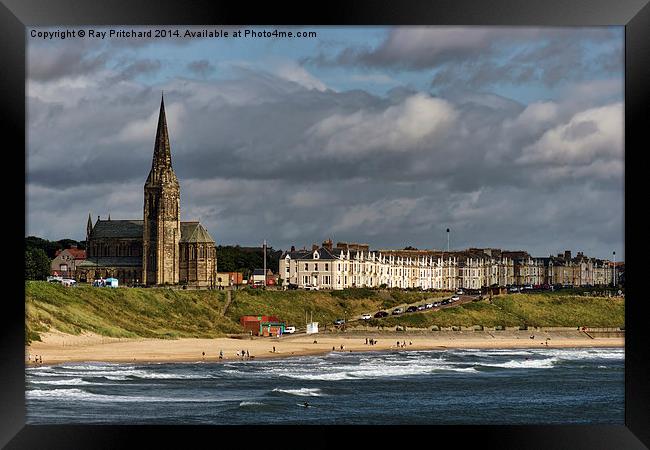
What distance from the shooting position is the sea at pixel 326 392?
19.5 metres

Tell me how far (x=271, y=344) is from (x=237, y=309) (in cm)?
887

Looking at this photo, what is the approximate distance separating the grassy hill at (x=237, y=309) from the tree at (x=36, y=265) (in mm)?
6523

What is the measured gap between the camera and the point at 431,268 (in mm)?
66125

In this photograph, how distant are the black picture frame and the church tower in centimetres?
4773

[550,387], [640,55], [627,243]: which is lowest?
[550,387]

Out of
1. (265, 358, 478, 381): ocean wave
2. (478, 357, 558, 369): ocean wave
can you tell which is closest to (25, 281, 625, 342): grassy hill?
(265, 358, 478, 381): ocean wave

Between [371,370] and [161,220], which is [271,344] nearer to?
[371,370]

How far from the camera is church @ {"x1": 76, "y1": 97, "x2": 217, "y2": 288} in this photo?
2318 inches

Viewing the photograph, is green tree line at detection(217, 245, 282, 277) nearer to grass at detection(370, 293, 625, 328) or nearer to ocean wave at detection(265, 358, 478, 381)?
grass at detection(370, 293, 625, 328)
